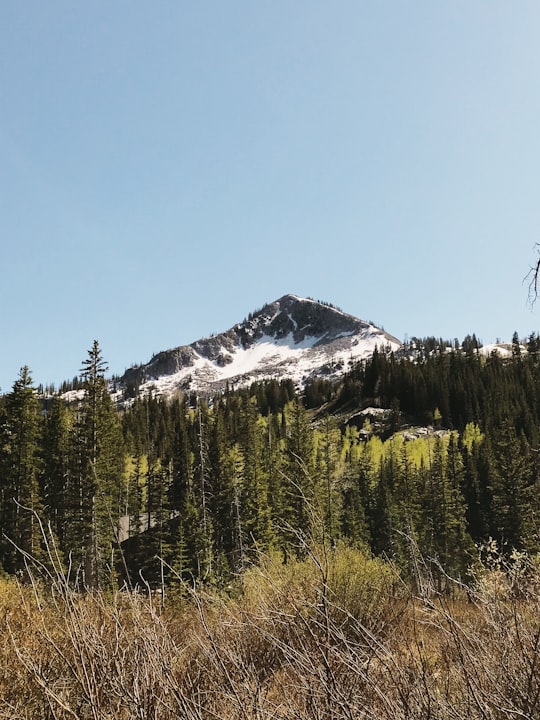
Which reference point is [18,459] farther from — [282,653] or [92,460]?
[282,653]

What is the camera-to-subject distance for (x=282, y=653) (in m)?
6.51

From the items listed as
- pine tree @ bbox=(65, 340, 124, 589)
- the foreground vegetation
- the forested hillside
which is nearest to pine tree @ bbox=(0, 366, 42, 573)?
the forested hillside

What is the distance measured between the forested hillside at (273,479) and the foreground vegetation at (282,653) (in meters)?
0.41

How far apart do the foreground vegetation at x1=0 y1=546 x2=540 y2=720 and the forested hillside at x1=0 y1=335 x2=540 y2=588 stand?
0.41 meters

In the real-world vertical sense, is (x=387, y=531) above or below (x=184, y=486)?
below

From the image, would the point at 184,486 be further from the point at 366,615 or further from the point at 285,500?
the point at 366,615

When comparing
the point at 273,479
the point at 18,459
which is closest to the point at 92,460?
the point at 18,459

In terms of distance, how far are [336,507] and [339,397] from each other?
9631cm

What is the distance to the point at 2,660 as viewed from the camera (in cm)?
634

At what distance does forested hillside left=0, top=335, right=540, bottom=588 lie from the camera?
25.2 m

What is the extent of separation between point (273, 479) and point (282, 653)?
4810cm

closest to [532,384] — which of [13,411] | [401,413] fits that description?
[401,413]

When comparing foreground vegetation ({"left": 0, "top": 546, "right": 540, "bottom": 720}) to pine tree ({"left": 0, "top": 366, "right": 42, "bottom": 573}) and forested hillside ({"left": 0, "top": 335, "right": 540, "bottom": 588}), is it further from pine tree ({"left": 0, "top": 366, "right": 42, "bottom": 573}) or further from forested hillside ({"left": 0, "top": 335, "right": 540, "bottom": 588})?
pine tree ({"left": 0, "top": 366, "right": 42, "bottom": 573})

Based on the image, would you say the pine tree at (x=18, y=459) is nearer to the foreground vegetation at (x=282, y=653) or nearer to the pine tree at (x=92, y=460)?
the pine tree at (x=92, y=460)
